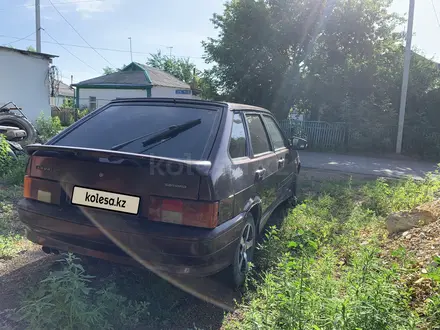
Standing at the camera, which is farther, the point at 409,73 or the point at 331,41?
the point at 331,41

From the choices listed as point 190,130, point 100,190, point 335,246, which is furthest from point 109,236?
point 335,246

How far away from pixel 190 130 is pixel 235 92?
14.9m

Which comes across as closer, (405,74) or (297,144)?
(297,144)

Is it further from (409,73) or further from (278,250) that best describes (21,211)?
(409,73)

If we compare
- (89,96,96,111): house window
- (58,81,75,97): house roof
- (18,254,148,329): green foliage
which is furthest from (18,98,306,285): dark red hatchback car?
(58,81,75,97): house roof

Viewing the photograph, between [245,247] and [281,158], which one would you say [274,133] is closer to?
[281,158]

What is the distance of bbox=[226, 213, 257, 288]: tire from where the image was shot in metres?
2.88

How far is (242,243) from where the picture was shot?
3025 millimetres

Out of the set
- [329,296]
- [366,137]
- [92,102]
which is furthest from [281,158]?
[92,102]

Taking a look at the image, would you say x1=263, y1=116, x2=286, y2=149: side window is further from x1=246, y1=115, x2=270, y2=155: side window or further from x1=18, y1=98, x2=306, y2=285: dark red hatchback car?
x1=18, y1=98, x2=306, y2=285: dark red hatchback car

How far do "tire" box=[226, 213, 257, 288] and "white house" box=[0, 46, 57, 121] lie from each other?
1400 cm

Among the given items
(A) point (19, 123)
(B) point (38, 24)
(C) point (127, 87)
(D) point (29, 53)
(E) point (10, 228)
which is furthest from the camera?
(C) point (127, 87)

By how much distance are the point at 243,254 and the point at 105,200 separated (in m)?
1.30

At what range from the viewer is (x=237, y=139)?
120 inches
